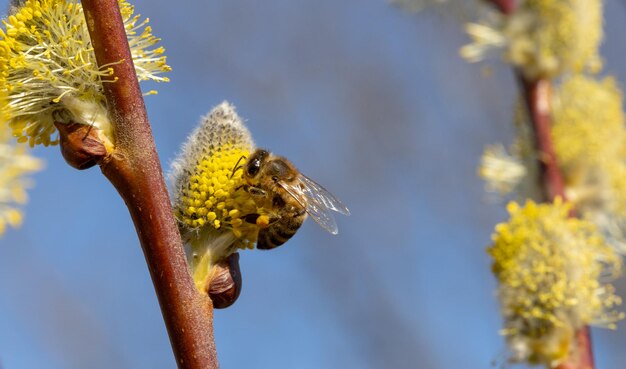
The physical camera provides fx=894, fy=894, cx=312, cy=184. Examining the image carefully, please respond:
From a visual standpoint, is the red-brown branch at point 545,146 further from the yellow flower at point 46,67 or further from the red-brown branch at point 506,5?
the yellow flower at point 46,67

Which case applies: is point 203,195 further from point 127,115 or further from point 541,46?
point 541,46

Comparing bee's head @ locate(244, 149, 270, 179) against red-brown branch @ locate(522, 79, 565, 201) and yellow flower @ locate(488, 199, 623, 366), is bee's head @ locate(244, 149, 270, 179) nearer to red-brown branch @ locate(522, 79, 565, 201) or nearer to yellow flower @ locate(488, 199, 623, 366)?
yellow flower @ locate(488, 199, 623, 366)

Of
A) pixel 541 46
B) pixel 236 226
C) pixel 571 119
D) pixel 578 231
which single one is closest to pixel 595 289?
pixel 578 231

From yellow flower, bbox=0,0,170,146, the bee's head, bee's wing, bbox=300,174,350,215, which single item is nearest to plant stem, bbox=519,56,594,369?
bee's wing, bbox=300,174,350,215

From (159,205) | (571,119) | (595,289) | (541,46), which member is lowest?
(159,205)

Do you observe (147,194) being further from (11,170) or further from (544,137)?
(544,137)

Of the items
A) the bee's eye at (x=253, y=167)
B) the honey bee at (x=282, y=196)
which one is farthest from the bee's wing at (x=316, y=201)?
the bee's eye at (x=253, y=167)

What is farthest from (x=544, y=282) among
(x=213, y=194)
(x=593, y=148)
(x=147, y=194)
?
(x=147, y=194)
